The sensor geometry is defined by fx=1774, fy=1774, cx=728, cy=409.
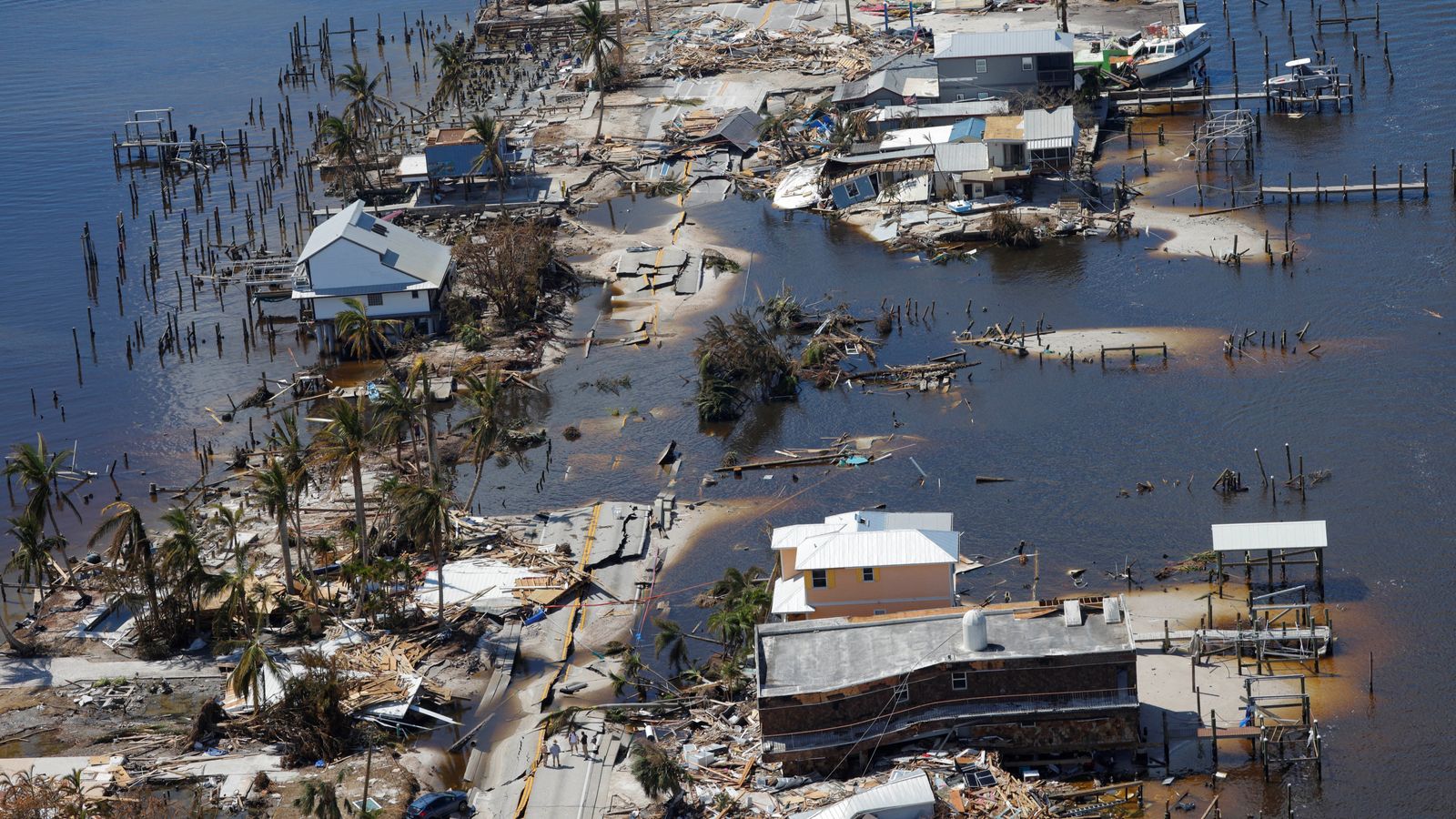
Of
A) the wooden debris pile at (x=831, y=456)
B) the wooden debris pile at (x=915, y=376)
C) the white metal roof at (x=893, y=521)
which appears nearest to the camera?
the white metal roof at (x=893, y=521)

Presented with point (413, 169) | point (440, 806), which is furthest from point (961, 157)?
point (440, 806)

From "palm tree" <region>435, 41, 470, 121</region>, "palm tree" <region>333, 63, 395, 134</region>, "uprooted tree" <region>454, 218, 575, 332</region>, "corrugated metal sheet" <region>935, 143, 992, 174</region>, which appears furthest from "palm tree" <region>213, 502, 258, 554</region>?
"palm tree" <region>435, 41, 470, 121</region>

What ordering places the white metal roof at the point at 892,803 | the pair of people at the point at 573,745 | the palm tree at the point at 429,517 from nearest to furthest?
the white metal roof at the point at 892,803 → the pair of people at the point at 573,745 → the palm tree at the point at 429,517

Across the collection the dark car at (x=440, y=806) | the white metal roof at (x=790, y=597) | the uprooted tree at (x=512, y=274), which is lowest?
A: the dark car at (x=440, y=806)

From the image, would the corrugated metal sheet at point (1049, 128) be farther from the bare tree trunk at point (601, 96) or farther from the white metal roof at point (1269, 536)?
the white metal roof at point (1269, 536)

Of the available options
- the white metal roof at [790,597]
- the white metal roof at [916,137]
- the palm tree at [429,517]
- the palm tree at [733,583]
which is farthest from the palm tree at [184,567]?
the white metal roof at [916,137]

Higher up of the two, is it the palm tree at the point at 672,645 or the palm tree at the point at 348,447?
the palm tree at the point at 348,447
